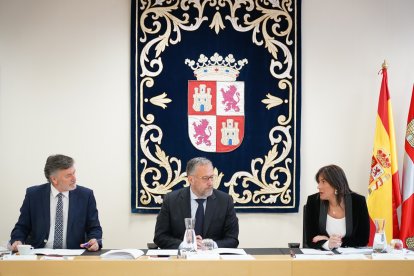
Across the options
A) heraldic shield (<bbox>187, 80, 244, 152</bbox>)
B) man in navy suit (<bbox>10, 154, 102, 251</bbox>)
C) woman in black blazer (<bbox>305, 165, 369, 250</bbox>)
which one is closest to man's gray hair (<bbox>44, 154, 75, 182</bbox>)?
man in navy suit (<bbox>10, 154, 102, 251</bbox>)

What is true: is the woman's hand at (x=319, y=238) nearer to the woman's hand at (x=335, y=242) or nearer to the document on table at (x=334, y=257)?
the woman's hand at (x=335, y=242)

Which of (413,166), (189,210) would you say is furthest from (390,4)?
(189,210)

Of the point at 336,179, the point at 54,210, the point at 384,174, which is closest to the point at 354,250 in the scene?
the point at 336,179

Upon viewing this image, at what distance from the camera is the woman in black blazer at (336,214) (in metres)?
3.87

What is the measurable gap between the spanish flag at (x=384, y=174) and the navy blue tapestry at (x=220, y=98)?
68cm

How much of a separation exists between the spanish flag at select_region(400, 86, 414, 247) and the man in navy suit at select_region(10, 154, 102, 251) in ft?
8.51

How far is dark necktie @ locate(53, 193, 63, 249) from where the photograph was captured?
12.5 feet

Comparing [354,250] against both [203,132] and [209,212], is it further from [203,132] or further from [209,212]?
[203,132]

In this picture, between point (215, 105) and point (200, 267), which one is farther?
point (215, 105)

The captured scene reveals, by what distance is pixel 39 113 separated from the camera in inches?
198

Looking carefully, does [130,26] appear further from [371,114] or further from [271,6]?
[371,114]

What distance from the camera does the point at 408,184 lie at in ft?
15.9

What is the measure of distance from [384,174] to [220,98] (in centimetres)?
157

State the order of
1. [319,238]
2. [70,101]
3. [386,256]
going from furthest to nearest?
1. [70,101]
2. [319,238]
3. [386,256]
